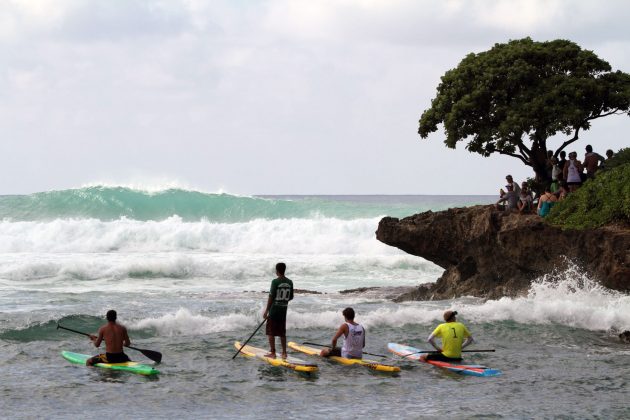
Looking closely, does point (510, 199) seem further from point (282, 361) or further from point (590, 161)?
point (282, 361)

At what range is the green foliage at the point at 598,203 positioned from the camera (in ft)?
73.4

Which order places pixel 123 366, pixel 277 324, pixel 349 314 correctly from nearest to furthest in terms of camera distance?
pixel 123 366
pixel 349 314
pixel 277 324

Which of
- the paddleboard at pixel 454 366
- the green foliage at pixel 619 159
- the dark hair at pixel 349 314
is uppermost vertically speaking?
the green foliage at pixel 619 159

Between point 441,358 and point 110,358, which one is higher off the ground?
point 441,358

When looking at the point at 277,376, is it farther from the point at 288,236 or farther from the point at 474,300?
the point at 288,236

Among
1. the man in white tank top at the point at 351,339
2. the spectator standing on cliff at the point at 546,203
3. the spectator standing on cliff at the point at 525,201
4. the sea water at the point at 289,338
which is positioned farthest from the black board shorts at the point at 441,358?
the spectator standing on cliff at the point at 525,201

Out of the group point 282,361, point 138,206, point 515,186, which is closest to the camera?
point 282,361

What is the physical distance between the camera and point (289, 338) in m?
19.8

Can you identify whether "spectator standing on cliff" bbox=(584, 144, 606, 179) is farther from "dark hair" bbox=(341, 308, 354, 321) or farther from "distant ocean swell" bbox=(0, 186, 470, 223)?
"distant ocean swell" bbox=(0, 186, 470, 223)

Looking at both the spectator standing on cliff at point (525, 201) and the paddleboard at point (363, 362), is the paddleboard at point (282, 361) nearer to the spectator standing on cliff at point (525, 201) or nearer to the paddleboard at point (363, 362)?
the paddleboard at point (363, 362)

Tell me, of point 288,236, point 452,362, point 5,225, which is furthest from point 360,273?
point 5,225

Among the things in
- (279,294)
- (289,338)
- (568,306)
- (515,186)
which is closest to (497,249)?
(515,186)

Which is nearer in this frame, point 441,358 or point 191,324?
point 441,358

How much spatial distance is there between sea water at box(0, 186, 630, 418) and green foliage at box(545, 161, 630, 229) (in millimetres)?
1494
